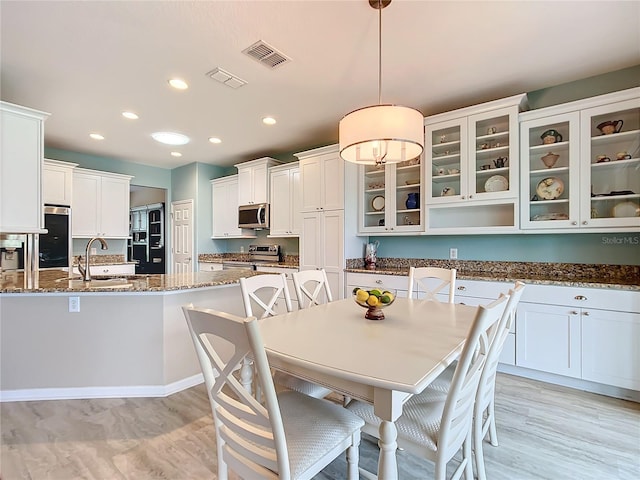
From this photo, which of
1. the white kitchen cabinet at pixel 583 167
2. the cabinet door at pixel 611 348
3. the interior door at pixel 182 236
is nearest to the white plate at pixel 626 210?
the white kitchen cabinet at pixel 583 167

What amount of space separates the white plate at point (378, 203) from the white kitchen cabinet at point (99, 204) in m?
4.32

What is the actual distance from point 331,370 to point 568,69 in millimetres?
3292

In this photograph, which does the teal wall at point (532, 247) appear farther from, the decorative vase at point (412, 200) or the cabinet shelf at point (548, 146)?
the cabinet shelf at point (548, 146)

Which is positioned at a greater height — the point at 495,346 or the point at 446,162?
the point at 446,162

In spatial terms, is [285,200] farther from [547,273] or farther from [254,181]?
[547,273]

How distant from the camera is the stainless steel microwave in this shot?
516 cm

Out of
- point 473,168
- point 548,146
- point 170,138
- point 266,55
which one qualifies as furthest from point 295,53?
point 170,138

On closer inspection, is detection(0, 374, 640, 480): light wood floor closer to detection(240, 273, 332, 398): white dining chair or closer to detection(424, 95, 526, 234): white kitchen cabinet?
detection(240, 273, 332, 398): white dining chair

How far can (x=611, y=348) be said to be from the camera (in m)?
2.45

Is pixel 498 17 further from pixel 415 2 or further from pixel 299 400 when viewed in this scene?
pixel 299 400

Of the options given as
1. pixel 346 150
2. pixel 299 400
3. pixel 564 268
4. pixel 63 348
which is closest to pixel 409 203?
pixel 564 268

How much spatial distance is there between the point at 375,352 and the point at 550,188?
8.80 ft

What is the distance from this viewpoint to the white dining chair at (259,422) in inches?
38.7

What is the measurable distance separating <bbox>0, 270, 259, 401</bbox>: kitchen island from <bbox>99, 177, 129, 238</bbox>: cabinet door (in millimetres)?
3073
